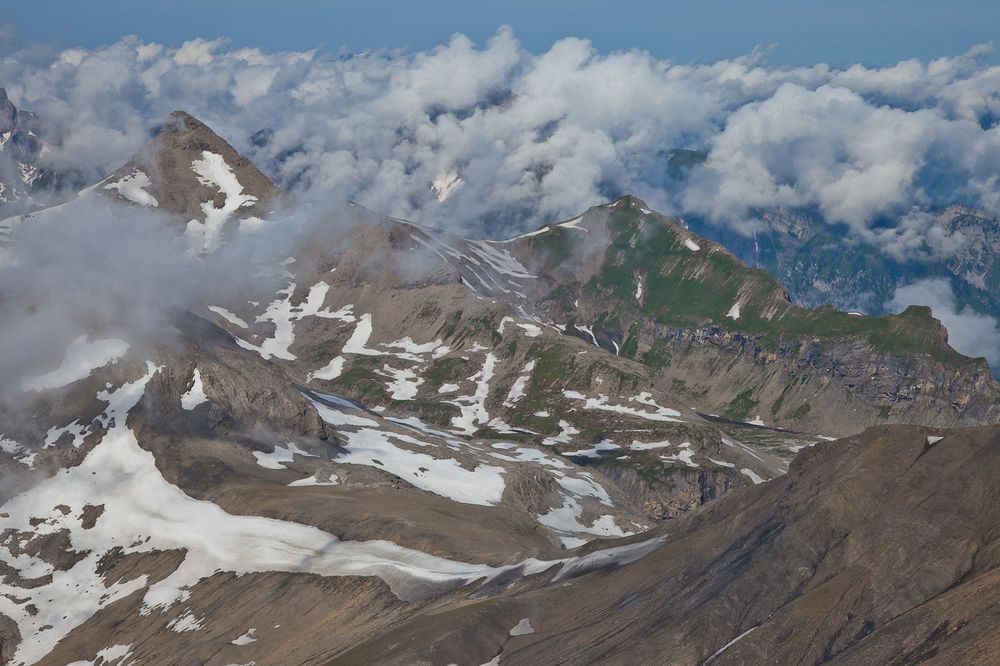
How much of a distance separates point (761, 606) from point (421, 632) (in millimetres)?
37263

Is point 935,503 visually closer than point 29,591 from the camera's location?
Yes

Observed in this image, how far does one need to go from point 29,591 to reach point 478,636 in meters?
93.1

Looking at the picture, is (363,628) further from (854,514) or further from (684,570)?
(854,514)

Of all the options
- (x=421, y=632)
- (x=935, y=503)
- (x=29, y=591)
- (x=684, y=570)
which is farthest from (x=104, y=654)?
(x=935, y=503)

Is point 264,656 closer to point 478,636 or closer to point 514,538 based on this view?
point 478,636

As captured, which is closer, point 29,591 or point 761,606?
point 761,606

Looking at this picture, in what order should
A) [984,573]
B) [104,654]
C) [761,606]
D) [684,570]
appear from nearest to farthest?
[984,573] → [761,606] → [684,570] → [104,654]

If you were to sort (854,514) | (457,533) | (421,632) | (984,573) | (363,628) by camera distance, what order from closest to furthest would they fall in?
(984,573) → (854,514) → (421,632) → (363,628) → (457,533)

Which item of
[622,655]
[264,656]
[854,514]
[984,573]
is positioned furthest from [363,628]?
[984,573]

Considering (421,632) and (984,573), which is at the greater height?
(984,573)

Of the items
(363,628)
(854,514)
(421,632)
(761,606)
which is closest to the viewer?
(761,606)

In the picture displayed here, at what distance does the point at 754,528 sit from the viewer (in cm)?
11225

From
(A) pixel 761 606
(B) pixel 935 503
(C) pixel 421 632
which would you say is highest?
(B) pixel 935 503

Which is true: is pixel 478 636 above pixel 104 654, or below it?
above
